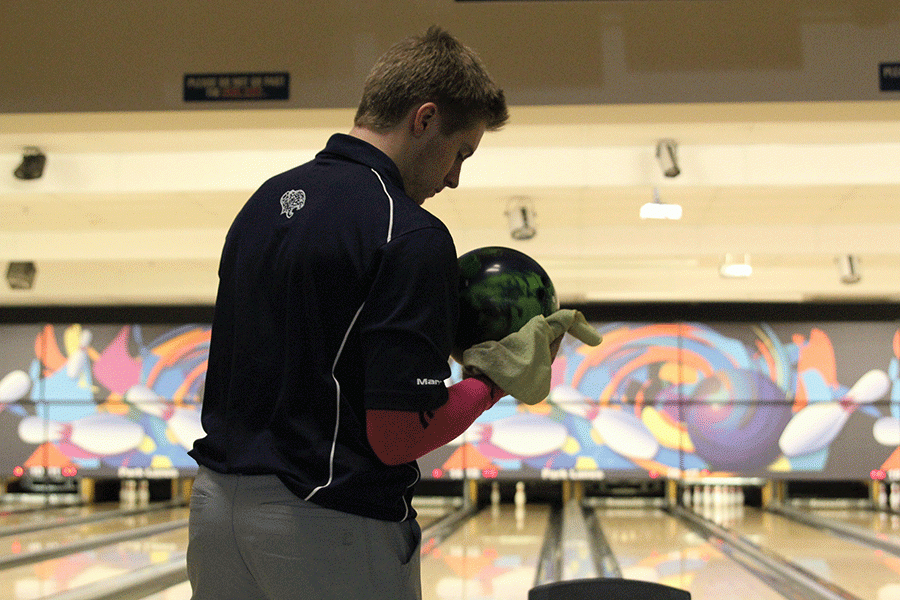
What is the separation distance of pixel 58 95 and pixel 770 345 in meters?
7.30

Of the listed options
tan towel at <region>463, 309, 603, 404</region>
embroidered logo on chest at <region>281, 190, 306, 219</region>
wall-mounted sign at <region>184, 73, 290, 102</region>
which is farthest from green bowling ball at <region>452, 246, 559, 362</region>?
wall-mounted sign at <region>184, 73, 290, 102</region>

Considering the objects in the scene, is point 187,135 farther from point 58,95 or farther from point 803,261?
point 803,261

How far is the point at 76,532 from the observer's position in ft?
22.0

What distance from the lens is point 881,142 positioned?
5.05 m

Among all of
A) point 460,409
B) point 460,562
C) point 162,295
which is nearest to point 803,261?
point 460,562

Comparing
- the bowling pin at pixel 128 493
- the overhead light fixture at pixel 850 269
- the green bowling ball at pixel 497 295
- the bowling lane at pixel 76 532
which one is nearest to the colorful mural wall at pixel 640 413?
the bowling pin at pixel 128 493

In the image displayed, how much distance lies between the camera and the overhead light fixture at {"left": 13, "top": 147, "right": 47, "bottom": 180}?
15.8ft

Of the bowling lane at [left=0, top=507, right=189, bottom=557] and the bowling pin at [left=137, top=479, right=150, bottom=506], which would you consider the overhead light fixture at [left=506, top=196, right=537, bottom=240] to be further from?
the bowling pin at [left=137, top=479, right=150, bottom=506]

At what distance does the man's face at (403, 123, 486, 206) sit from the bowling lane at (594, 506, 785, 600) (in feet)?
12.5

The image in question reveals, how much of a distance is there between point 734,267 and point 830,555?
2179 millimetres

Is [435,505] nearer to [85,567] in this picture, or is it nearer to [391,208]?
[85,567]

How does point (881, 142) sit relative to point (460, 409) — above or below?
above

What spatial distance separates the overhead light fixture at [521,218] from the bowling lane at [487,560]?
2.02 metres

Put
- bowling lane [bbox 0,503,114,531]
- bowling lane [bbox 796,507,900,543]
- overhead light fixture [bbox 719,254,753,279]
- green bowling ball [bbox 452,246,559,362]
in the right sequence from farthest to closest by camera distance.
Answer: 1. bowling lane [bbox 0,503,114,531]
2. bowling lane [bbox 796,507,900,543]
3. overhead light fixture [bbox 719,254,753,279]
4. green bowling ball [bbox 452,246,559,362]
